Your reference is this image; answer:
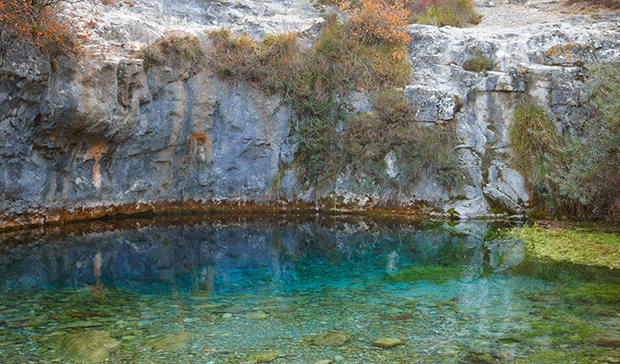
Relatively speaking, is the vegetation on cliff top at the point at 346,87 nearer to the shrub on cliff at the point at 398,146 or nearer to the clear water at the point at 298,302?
the shrub on cliff at the point at 398,146

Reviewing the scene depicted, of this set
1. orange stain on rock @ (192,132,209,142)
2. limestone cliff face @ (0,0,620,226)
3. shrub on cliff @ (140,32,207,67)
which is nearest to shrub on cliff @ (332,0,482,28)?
limestone cliff face @ (0,0,620,226)

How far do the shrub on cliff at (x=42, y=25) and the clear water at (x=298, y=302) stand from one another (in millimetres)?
4206

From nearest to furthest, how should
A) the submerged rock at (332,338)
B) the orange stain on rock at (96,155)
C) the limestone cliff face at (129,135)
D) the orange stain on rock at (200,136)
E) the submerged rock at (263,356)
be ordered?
the submerged rock at (263,356) < the submerged rock at (332,338) < the limestone cliff face at (129,135) < the orange stain on rock at (96,155) < the orange stain on rock at (200,136)

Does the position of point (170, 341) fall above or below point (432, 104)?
below

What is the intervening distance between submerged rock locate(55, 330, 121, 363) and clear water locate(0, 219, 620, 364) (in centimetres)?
2

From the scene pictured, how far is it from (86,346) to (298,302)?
8.20ft

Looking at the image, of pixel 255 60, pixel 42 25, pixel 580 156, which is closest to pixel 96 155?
pixel 42 25

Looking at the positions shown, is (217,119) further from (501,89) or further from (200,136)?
(501,89)

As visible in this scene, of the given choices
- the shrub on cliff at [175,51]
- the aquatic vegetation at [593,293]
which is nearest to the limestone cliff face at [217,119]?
the shrub on cliff at [175,51]

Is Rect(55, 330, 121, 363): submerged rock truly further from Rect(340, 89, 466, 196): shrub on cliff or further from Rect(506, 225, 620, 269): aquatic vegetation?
Rect(340, 89, 466, 196): shrub on cliff

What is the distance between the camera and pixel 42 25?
920 centimetres

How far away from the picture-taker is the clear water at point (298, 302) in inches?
164

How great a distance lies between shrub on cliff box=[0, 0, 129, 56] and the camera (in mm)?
8805

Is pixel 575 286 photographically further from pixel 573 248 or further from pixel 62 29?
pixel 62 29
